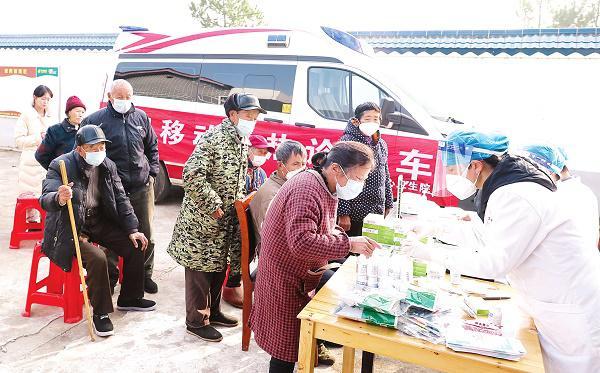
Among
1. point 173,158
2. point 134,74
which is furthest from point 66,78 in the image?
point 173,158

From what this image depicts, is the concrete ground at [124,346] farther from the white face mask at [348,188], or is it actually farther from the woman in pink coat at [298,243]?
the white face mask at [348,188]

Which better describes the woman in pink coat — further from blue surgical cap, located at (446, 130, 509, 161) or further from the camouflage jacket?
the camouflage jacket

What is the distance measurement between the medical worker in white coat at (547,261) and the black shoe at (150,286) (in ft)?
9.55

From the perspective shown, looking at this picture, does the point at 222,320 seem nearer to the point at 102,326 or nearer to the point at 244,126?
the point at 102,326

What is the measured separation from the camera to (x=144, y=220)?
4.03 meters

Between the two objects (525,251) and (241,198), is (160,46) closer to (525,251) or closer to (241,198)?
(241,198)

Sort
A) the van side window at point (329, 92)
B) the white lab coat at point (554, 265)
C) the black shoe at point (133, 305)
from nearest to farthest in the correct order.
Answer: the white lab coat at point (554, 265), the black shoe at point (133, 305), the van side window at point (329, 92)

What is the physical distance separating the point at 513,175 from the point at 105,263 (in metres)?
2.74

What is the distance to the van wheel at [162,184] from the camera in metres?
6.68

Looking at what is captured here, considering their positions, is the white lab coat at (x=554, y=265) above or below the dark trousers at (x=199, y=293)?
above

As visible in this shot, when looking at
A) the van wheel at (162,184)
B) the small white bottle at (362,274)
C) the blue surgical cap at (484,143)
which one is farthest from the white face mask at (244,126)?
the van wheel at (162,184)

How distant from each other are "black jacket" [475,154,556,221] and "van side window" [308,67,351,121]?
3.46 metres

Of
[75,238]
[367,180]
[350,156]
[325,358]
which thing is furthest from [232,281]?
[350,156]

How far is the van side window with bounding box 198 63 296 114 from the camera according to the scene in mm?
5719
